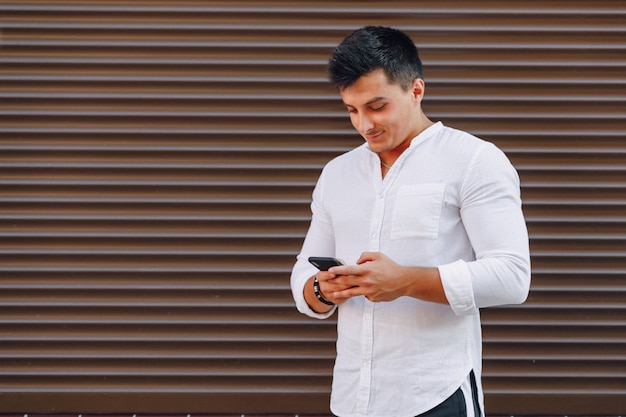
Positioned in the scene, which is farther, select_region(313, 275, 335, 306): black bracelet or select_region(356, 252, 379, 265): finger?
select_region(313, 275, 335, 306): black bracelet

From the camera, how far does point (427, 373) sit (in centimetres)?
199

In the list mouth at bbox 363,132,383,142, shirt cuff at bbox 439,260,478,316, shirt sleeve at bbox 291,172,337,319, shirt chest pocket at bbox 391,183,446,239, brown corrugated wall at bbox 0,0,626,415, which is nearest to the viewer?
shirt cuff at bbox 439,260,478,316

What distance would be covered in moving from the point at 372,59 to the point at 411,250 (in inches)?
20.9

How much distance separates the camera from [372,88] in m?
2.05

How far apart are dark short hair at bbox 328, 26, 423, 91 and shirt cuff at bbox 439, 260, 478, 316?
0.54 meters

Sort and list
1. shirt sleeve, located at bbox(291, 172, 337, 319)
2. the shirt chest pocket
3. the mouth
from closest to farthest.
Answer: the shirt chest pocket
the mouth
shirt sleeve, located at bbox(291, 172, 337, 319)

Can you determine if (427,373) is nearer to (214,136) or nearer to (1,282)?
(214,136)

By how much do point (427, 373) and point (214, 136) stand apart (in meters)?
2.14

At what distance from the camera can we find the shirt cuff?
188cm

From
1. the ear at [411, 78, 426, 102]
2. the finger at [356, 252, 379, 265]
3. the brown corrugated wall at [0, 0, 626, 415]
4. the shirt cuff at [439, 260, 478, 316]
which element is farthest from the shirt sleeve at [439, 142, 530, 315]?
the brown corrugated wall at [0, 0, 626, 415]

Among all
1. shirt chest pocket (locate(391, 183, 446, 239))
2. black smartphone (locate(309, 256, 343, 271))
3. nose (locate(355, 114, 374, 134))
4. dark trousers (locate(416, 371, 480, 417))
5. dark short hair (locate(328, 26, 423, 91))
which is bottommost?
dark trousers (locate(416, 371, 480, 417))

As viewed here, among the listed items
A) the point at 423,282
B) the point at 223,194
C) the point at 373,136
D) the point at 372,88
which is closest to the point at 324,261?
the point at 423,282

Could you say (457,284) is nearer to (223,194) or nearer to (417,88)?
(417,88)

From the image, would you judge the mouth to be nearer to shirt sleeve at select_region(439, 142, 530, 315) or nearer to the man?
the man
